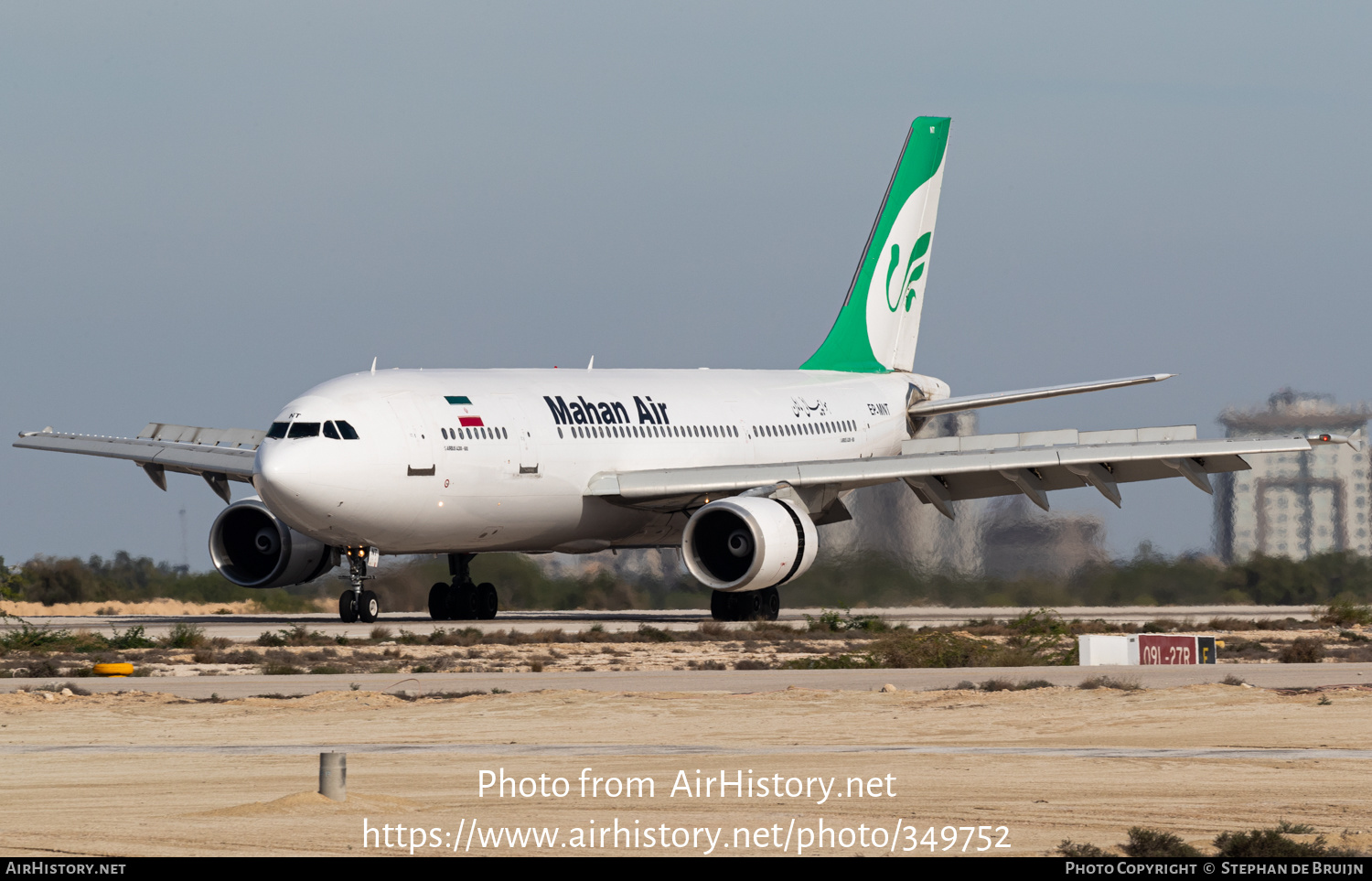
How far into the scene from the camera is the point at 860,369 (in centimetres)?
4003

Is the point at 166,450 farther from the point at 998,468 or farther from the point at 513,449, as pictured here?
the point at 998,468

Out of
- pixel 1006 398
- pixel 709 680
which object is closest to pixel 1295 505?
pixel 1006 398

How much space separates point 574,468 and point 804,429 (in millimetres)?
7080

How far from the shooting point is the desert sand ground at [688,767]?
9.80 m

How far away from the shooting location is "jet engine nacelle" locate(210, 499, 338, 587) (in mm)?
30297

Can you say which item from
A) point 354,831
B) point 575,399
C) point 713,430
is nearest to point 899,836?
point 354,831

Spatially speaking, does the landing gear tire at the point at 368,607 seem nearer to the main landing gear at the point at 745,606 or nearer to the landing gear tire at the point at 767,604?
the main landing gear at the point at 745,606

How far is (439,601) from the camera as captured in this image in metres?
31.5

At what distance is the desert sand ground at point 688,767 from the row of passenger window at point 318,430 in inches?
333

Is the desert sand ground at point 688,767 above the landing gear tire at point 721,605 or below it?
below

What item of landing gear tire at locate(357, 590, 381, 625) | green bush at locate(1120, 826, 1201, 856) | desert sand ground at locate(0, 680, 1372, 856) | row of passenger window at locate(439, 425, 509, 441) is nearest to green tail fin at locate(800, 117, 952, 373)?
row of passenger window at locate(439, 425, 509, 441)

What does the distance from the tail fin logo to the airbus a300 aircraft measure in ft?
18.3

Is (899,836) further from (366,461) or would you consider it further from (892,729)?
(366,461)

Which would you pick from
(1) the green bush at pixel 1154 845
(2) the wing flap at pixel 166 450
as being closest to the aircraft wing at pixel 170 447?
(2) the wing flap at pixel 166 450
